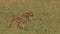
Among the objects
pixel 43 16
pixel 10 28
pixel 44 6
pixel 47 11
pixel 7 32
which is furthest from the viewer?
pixel 44 6

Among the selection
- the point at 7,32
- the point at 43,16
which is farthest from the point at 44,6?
the point at 7,32

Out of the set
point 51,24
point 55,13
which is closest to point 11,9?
point 55,13

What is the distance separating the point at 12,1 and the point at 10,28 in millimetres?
3033

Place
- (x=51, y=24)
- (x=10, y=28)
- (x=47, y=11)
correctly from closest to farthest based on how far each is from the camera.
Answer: (x=10, y=28) < (x=51, y=24) < (x=47, y=11)

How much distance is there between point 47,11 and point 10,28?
210 centimetres

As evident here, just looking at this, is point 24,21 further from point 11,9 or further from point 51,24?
point 11,9

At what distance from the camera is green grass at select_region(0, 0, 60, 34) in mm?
5152

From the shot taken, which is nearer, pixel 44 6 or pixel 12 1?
pixel 44 6

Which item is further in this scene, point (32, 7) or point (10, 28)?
point (32, 7)

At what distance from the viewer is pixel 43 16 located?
6.46m

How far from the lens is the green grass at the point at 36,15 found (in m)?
5.15

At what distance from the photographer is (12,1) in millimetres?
8102

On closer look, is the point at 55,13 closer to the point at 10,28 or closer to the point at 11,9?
the point at 11,9

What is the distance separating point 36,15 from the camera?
643cm
